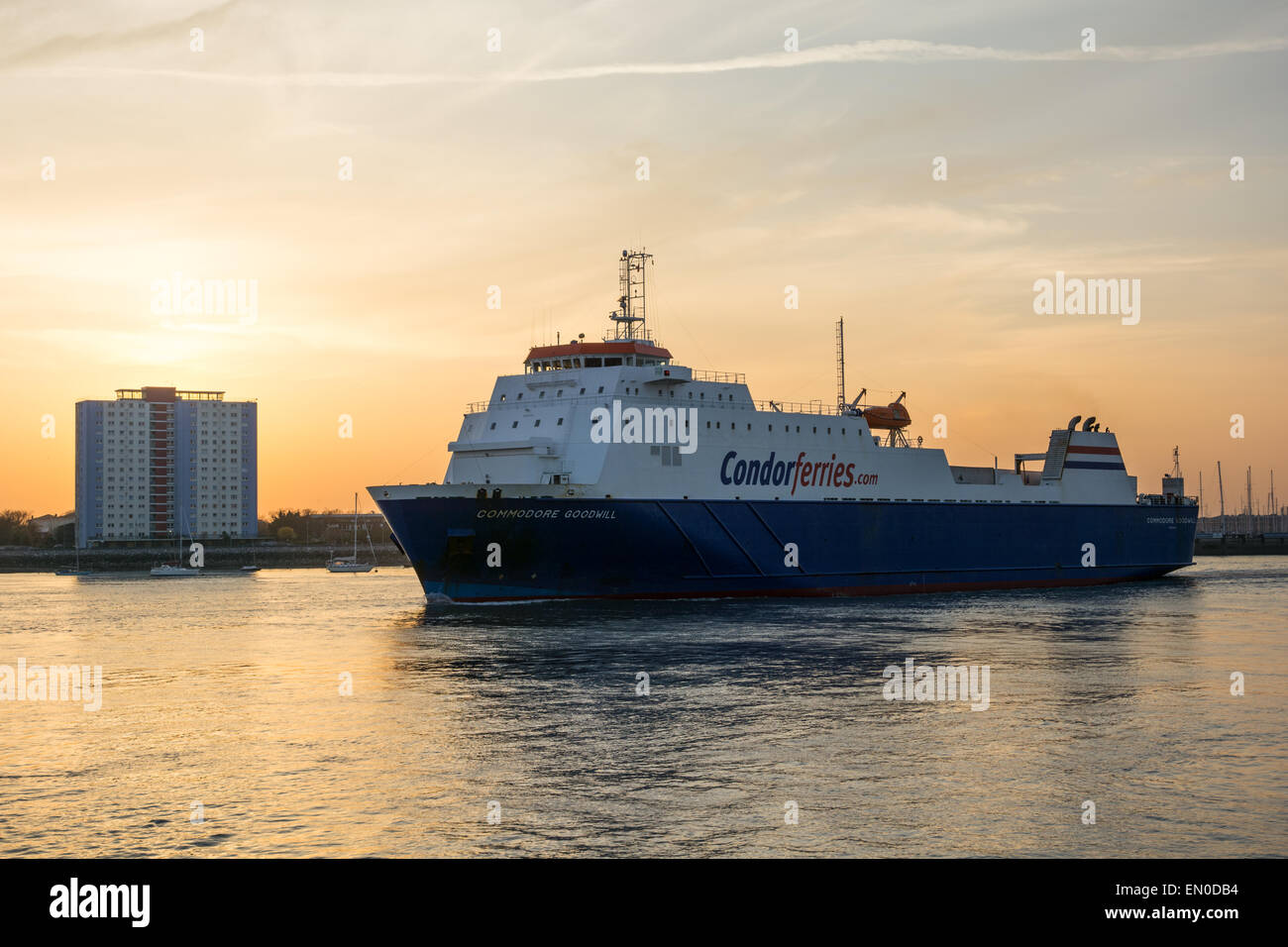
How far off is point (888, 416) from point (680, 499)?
1557 cm

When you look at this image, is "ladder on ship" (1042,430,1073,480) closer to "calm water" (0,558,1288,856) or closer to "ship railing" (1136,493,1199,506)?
"ship railing" (1136,493,1199,506)

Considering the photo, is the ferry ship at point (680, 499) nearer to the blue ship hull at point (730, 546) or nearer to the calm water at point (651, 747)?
the blue ship hull at point (730, 546)

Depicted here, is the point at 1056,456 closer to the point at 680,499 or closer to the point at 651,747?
the point at 680,499

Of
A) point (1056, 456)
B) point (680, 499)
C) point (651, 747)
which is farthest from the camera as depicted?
point (1056, 456)

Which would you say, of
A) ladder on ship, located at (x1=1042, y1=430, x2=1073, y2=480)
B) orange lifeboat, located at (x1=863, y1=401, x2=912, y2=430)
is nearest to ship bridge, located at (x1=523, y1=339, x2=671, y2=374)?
orange lifeboat, located at (x1=863, y1=401, x2=912, y2=430)

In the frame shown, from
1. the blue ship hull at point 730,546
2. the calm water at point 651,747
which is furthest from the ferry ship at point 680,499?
the calm water at point 651,747

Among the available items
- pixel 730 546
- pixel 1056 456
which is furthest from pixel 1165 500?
pixel 730 546

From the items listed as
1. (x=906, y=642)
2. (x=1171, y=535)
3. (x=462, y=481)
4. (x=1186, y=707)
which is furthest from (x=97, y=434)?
(x=1186, y=707)

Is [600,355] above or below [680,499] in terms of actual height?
above

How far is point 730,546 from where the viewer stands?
41.1 metres

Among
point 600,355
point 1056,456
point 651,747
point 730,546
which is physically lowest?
point 651,747

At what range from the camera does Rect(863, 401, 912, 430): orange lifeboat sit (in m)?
50.6

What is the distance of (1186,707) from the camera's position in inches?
711
